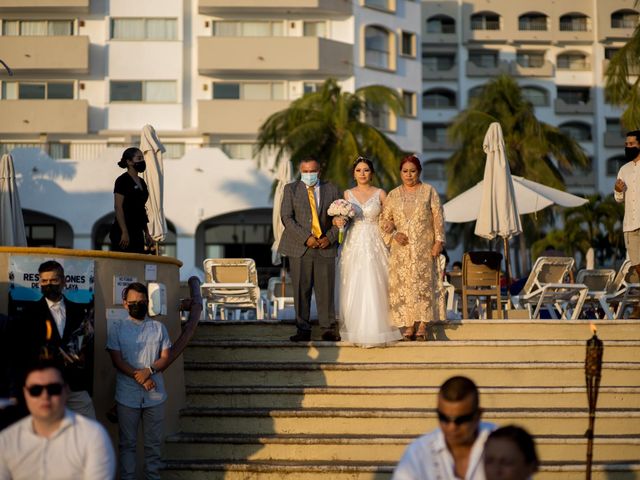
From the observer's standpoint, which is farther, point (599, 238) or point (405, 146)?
point (599, 238)

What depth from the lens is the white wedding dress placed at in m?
11.7

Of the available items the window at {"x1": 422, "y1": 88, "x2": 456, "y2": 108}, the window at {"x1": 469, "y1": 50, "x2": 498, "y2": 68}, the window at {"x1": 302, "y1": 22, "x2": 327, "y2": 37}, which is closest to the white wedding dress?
the window at {"x1": 302, "y1": 22, "x2": 327, "y2": 37}

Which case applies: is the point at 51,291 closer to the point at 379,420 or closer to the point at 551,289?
the point at 379,420

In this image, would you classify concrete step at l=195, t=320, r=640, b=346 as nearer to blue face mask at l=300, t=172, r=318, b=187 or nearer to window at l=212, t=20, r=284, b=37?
blue face mask at l=300, t=172, r=318, b=187

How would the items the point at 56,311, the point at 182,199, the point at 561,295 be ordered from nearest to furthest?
the point at 56,311 → the point at 561,295 → the point at 182,199

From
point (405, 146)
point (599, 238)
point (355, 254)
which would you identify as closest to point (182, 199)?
point (405, 146)

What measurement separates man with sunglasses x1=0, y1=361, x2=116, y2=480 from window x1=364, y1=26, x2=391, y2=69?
42.7 meters

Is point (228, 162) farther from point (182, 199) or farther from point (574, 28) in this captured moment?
point (574, 28)

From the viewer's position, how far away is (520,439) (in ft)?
18.3

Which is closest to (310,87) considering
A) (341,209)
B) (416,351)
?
(341,209)

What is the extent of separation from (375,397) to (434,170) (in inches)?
2066

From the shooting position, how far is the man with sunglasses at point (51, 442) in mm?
6293

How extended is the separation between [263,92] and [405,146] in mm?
6803

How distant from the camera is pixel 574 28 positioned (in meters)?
66.0
